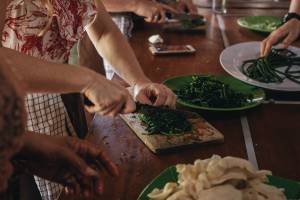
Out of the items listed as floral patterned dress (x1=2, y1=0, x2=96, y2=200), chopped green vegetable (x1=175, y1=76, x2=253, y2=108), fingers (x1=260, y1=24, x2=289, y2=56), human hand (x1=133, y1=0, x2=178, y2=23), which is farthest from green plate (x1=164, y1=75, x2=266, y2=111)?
human hand (x1=133, y1=0, x2=178, y2=23)

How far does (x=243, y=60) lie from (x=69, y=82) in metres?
0.97

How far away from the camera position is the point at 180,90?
4.82ft

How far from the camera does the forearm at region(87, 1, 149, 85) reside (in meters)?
1.52

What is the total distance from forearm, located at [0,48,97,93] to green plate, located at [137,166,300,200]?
304 mm

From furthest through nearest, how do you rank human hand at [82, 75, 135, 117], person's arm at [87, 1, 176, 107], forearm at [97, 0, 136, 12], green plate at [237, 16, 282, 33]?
green plate at [237, 16, 282, 33] → forearm at [97, 0, 136, 12] → person's arm at [87, 1, 176, 107] → human hand at [82, 75, 135, 117]

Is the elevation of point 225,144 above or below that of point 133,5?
below

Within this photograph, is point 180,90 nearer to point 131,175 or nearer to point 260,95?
point 260,95

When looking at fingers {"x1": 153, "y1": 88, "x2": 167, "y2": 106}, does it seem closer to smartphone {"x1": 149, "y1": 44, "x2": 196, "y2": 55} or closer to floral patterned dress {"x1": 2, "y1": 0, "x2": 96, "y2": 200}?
floral patterned dress {"x1": 2, "y1": 0, "x2": 96, "y2": 200}

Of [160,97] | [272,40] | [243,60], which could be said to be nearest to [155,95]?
[160,97]

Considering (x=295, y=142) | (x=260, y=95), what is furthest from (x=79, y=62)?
(x=295, y=142)

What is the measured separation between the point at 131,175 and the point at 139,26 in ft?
4.58

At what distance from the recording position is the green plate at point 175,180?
899mm

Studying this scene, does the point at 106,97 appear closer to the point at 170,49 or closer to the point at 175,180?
the point at 175,180

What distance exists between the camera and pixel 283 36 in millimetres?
1841
